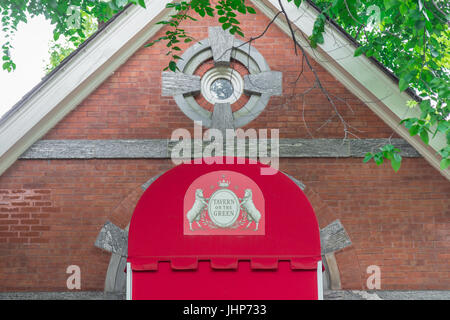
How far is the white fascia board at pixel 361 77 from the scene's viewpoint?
6145 mm

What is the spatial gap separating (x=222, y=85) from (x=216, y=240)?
87.8 inches

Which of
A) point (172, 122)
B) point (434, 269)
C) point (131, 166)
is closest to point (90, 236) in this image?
point (131, 166)

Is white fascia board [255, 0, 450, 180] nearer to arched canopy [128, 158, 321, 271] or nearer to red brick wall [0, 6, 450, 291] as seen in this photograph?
red brick wall [0, 6, 450, 291]

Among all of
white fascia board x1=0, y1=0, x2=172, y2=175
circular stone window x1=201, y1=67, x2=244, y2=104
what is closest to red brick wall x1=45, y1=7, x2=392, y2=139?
white fascia board x1=0, y1=0, x2=172, y2=175

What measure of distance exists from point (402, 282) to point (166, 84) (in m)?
4.02

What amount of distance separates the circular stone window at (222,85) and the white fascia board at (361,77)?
964 millimetres

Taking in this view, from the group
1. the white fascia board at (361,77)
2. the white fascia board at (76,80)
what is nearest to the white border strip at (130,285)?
the white fascia board at (76,80)

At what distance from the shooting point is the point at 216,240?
18.4ft

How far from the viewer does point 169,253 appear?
537cm

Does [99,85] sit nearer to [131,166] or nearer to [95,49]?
[95,49]

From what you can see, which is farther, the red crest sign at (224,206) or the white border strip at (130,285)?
the red crest sign at (224,206)

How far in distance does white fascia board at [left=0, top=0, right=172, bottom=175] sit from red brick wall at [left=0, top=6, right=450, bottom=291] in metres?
0.14

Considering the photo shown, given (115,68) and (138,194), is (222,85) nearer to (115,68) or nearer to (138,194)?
(115,68)

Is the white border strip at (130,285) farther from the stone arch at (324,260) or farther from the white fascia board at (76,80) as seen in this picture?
the white fascia board at (76,80)
